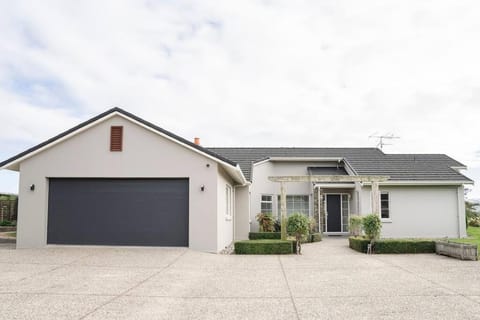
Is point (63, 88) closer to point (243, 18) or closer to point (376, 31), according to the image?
point (243, 18)

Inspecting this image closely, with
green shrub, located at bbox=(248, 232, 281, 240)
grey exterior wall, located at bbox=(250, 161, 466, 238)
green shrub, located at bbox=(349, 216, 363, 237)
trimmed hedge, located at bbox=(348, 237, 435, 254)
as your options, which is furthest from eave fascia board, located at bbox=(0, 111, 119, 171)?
grey exterior wall, located at bbox=(250, 161, 466, 238)

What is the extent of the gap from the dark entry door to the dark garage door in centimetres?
1191

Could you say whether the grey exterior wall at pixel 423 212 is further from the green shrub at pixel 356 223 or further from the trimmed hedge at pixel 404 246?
the trimmed hedge at pixel 404 246

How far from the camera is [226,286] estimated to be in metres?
8.76

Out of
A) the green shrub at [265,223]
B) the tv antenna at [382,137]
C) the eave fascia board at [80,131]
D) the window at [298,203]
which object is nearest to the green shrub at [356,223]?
the green shrub at [265,223]

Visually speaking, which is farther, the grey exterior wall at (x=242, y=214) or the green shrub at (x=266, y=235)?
the grey exterior wall at (x=242, y=214)

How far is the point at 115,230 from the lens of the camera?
1445 centimetres

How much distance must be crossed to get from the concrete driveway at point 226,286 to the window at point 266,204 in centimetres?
1077

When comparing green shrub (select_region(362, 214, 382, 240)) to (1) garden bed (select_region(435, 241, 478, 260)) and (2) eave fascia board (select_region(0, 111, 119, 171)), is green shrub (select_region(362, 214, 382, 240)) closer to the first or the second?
(1) garden bed (select_region(435, 241, 478, 260))

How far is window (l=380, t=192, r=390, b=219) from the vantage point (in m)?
21.9

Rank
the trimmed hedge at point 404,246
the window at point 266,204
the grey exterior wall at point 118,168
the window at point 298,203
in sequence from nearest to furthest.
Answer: the grey exterior wall at point 118,168 → the trimmed hedge at point 404,246 → the window at point 266,204 → the window at point 298,203

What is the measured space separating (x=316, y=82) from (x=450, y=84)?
6.18 m

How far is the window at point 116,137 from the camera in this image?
1469 centimetres

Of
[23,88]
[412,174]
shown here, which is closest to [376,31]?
[412,174]
